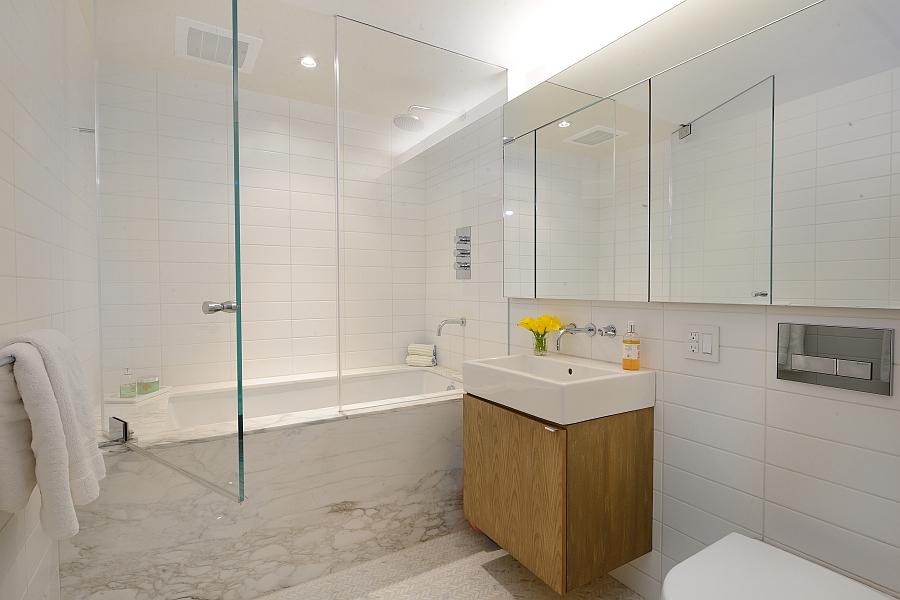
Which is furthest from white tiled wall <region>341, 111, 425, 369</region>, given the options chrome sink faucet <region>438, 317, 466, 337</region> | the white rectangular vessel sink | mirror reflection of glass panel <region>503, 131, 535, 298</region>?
the white rectangular vessel sink

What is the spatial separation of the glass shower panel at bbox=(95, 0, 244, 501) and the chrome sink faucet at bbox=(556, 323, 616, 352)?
1.36 meters

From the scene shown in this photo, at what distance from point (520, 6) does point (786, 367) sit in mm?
1756

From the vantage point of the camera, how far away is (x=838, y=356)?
1.23m

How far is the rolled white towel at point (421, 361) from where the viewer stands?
2.57 metres

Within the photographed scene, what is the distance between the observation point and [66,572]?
5.12ft

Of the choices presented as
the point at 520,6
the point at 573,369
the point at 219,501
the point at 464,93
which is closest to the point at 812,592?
the point at 573,369

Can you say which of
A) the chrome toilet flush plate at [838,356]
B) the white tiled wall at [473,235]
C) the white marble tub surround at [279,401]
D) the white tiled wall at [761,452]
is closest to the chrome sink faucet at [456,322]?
the white tiled wall at [473,235]

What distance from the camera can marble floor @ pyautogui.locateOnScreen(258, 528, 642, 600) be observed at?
1809mm

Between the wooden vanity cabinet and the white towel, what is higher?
the white towel

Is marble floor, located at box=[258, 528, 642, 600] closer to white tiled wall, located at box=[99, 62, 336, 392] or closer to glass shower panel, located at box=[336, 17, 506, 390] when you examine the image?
glass shower panel, located at box=[336, 17, 506, 390]

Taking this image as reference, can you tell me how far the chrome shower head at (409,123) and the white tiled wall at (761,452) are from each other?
134cm

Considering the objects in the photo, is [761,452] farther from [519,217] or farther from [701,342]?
[519,217]

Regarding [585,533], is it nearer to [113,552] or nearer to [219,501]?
[219,501]

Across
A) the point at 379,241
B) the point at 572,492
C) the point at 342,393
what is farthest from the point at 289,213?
the point at 572,492
